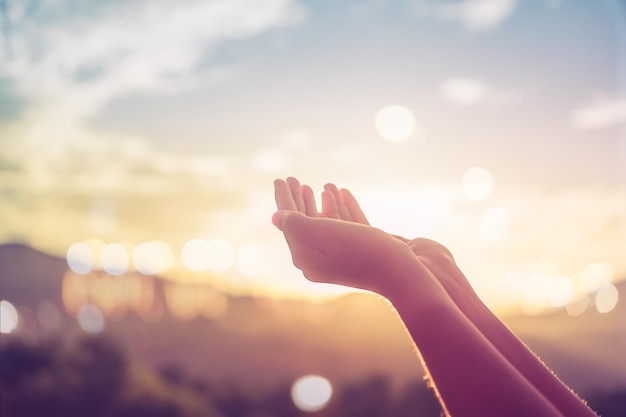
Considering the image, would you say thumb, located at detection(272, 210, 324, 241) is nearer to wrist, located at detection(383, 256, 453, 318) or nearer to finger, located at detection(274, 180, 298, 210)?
finger, located at detection(274, 180, 298, 210)

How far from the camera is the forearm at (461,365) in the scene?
46.7 inches

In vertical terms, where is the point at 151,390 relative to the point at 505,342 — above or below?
above

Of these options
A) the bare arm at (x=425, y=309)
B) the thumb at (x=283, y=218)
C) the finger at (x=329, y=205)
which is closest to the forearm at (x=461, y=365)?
the bare arm at (x=425, y=309)

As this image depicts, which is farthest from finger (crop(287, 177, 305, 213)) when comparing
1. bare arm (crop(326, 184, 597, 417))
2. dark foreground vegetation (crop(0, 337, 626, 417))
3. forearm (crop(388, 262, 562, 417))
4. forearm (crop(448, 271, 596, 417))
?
dark foreground vegetation (crop(0, 337, 626, 417))

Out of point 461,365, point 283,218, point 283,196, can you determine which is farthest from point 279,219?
point 461,365

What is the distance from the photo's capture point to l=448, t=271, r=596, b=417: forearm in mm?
1508

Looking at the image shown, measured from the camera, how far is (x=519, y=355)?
1.64 metres

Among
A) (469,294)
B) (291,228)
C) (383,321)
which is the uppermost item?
(383,321)

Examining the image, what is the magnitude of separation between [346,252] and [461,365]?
1.87ft

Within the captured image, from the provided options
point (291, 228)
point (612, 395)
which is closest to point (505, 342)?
point (291, 228)

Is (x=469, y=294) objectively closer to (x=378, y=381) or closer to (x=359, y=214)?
(x=359, y=214)

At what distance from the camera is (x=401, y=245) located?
1.71 metres

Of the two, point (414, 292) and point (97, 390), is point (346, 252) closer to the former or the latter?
point (414, 292)

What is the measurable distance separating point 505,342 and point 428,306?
1.44 ft
